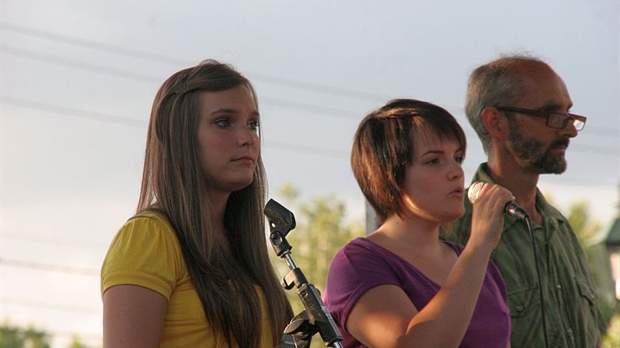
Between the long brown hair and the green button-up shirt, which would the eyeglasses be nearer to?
the green button-up shirt

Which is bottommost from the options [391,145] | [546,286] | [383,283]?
[546,286]

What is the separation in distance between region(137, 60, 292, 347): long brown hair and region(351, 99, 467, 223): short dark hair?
37cm

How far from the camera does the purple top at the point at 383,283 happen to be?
317 cm

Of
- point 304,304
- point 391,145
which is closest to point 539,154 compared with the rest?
point 391,145

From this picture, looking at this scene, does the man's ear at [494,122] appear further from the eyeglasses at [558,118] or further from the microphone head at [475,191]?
the microphone head at [475,191]

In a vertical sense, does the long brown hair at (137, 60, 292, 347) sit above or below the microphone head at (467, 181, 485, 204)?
above

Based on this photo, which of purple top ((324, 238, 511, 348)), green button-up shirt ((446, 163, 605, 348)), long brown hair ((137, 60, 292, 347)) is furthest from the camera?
green button-up shirt ((446, 163, 605, 348))

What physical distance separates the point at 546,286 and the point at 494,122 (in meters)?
0.69

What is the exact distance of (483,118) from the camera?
4383 millimetres

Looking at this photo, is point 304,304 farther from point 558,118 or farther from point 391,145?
point 558,118

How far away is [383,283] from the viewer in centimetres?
315

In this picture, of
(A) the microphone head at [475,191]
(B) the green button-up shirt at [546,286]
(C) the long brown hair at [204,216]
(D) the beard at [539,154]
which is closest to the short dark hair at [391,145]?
(A) the microphone head at [475,191]

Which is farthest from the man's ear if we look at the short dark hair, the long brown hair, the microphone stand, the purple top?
the microphone stand

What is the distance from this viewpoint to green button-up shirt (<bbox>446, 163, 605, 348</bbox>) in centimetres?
390
